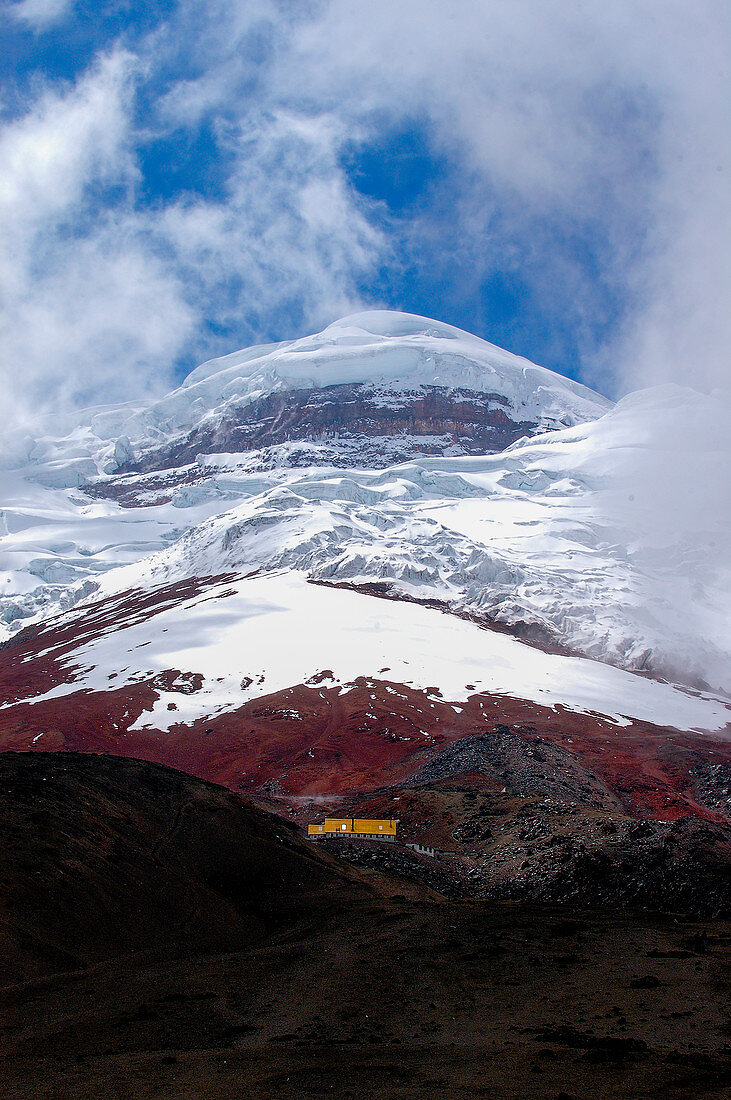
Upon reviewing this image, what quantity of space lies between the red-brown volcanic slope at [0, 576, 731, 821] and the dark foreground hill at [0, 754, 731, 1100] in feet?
99.1

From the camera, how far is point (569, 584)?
4902 inches

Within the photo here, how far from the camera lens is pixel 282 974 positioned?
59.4 ft

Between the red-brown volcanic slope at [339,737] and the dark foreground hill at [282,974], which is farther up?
the dark foreground hill at [282,974]

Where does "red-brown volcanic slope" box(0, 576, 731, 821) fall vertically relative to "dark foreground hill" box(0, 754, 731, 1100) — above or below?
below

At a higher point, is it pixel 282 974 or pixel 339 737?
pixel 282 974

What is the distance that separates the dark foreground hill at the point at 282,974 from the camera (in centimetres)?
1157

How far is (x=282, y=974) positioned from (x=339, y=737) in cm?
4982

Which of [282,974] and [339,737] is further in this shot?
[339,737]

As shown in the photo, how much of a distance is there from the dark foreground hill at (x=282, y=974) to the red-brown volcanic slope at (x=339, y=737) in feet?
A: 99.1

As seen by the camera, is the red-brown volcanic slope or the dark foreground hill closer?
the dark foreground hill

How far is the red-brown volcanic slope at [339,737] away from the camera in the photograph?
57.9 m

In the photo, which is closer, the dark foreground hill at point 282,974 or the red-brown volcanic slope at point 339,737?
the dark foreground hill at point 282,974

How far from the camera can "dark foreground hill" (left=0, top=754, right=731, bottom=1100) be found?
11.6 meters

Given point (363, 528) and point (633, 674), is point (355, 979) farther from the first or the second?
point (363, 528)
